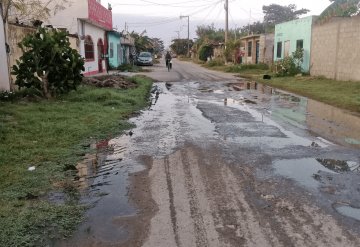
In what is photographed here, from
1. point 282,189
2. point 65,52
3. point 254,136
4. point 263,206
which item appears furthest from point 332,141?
point 65,52

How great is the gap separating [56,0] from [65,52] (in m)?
12.8

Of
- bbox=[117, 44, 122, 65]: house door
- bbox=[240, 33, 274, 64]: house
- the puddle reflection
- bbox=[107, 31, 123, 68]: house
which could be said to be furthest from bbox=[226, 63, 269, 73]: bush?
the puddle reflection

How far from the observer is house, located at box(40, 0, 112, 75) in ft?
77.8

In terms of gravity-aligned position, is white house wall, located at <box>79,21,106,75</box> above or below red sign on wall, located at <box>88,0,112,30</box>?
below

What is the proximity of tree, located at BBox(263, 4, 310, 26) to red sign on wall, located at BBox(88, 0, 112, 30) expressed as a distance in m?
59.0

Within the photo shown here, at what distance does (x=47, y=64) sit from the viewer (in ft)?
41.3

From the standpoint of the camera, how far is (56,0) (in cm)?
2412

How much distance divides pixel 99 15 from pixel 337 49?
15.6 m

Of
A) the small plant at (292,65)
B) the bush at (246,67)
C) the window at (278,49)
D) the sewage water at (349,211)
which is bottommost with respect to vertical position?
the sewage water at (349,211)

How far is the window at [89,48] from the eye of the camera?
2552 cm

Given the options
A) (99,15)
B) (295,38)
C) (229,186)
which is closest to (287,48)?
(295,38)

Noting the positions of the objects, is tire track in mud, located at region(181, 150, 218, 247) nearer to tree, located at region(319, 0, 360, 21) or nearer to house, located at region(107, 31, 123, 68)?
tree, located at region(319, 0, 360, 21)

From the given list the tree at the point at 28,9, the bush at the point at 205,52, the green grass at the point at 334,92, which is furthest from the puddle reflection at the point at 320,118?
the bush at the point at 205,52

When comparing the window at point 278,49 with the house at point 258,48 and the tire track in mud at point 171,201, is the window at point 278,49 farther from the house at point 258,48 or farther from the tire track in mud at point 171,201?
the tire track in mud at point 171,201
